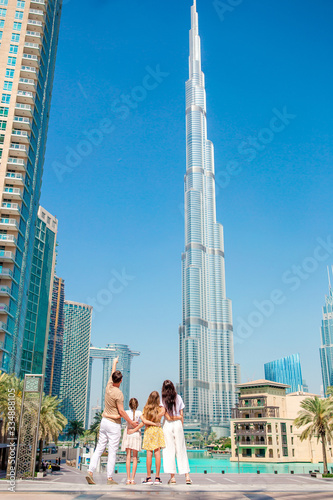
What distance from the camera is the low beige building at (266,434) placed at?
85938 mm

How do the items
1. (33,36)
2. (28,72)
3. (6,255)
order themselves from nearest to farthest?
(6,255), (28,72), (33,36)

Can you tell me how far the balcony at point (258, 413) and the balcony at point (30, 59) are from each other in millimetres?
73666

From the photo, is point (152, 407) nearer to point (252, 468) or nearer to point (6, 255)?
point (252, 468)

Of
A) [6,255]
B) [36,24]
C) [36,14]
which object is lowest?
[6,255]

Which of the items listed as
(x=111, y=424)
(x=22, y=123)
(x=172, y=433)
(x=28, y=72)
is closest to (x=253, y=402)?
(x=22, y=123)

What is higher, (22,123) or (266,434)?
(22,123)

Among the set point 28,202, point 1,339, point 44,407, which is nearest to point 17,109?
point 28,202

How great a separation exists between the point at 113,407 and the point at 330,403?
1622 inches

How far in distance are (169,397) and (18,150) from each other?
62497 mm

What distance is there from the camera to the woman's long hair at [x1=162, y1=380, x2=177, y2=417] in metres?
9.82

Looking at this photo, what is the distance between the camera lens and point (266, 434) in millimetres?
86438

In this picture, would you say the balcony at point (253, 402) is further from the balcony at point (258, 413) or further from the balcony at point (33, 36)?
the balcony at point (33, 36)

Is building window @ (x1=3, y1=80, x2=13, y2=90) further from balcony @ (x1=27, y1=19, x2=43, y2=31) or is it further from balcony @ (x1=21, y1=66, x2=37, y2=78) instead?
balcony @ (x1=27, y1=19, x2=43, y2=31)

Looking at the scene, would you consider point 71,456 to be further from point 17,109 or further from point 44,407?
point 17,109
